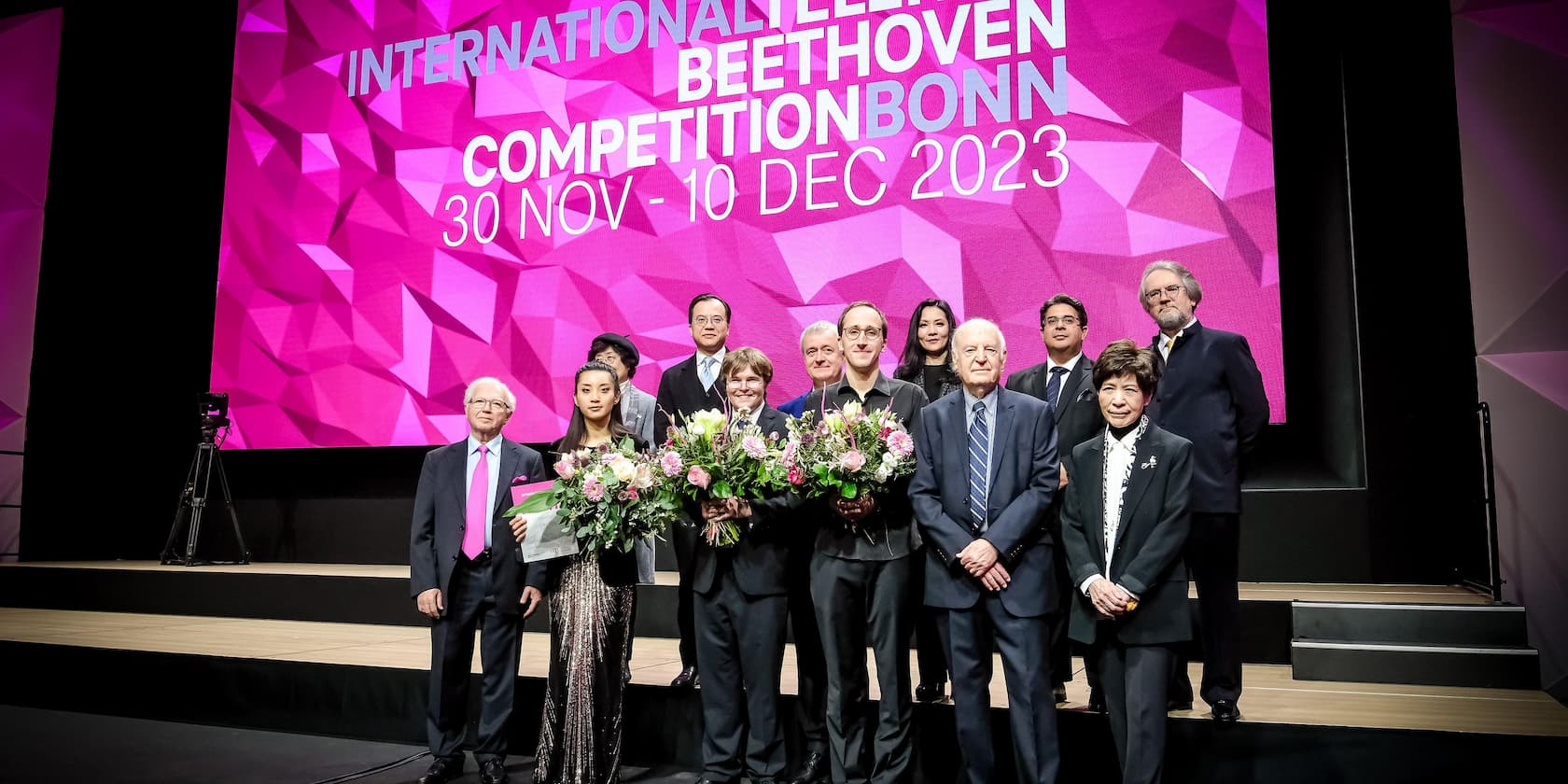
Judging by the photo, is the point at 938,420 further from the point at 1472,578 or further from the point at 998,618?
the point at 1472,578

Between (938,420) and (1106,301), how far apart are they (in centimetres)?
256

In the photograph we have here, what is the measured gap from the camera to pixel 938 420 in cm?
292

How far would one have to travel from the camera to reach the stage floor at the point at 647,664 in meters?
3.04

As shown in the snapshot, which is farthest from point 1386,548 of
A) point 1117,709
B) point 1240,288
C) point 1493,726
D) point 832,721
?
point 832,721

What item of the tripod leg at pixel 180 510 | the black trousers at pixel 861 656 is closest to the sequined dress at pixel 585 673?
the black trousers at pixel 861 656

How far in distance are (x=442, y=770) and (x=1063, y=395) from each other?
2376mm

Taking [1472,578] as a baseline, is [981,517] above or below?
above

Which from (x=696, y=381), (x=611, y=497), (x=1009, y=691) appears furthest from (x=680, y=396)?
(x=1009, y=691)

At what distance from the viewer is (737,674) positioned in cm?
308

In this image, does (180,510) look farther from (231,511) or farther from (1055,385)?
(1055,385)

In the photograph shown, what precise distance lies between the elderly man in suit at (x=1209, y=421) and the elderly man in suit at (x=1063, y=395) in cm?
22

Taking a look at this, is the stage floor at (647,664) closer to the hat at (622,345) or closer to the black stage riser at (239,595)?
the black stage riser at (239,595)

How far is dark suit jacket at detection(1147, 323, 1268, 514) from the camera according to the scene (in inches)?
129

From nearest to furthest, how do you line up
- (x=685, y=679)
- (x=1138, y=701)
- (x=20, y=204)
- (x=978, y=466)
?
(x=1138, y=701)
(x=978, y=466)
(x=685, y=679)
(x=20, y=204)
